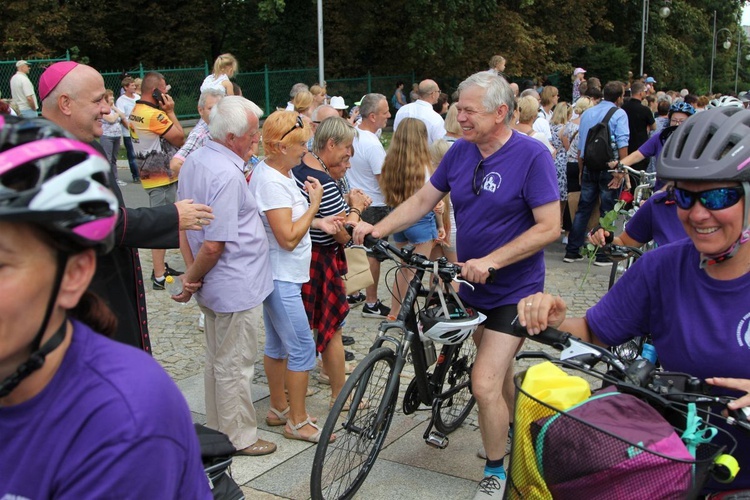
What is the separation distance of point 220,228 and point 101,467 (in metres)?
2.90

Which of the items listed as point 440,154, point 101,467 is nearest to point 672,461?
point 101,467

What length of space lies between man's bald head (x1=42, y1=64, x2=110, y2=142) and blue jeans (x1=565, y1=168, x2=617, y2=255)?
7195mm

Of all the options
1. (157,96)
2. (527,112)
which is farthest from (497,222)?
(527,112)

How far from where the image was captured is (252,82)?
26.5 m

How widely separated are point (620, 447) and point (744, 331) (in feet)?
2.41

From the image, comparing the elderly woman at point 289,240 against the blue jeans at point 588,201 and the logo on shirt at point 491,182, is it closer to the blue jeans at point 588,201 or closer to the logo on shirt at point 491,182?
the logo on shirt at point 491,182

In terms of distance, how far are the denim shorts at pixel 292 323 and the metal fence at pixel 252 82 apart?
58.3 ft

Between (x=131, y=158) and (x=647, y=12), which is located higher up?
(x=647, y=12)

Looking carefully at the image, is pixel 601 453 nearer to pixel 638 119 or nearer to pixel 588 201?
pixel 588 201

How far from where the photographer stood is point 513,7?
33344 millimetres

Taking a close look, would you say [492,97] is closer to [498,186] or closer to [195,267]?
[498,186]

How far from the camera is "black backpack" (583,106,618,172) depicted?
374 inches

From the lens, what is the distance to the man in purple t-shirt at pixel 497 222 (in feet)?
12.8

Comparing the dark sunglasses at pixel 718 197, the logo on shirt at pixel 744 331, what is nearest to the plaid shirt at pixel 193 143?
the dark sunglasses at pixel 718 197
